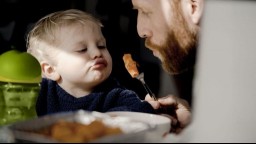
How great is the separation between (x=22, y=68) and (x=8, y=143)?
0.25 meters

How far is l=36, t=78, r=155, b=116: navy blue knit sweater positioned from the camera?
1380 millimetres

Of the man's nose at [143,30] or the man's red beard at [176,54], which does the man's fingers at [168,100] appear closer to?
the man's red beard at [176,54]

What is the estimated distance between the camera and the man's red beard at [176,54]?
142cm

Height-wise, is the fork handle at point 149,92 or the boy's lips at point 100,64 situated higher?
the boy's lips at point 100,64

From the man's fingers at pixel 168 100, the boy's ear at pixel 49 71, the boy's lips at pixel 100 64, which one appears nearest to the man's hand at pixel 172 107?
the man's fingers at pixel 168 100

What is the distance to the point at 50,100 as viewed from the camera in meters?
1.38

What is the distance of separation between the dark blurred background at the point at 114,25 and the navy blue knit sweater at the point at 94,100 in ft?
0.09

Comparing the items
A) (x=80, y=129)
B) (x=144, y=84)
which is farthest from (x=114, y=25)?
(x=80, y=129)

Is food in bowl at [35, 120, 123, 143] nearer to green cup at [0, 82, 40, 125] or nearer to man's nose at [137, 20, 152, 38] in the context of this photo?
green cup at [0, 82, 40, 125]

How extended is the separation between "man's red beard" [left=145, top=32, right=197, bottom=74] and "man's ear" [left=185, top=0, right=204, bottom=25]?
0.17 feet

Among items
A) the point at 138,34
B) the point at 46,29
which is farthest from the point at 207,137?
the point at 46,29

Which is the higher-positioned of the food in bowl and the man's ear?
the man's ear

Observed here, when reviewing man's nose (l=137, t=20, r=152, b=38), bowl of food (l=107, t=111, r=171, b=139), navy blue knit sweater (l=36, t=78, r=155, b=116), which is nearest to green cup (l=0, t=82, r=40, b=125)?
navy blue knit sweater (l=36, t=78, r=155, b=116)

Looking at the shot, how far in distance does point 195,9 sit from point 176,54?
0.14m
